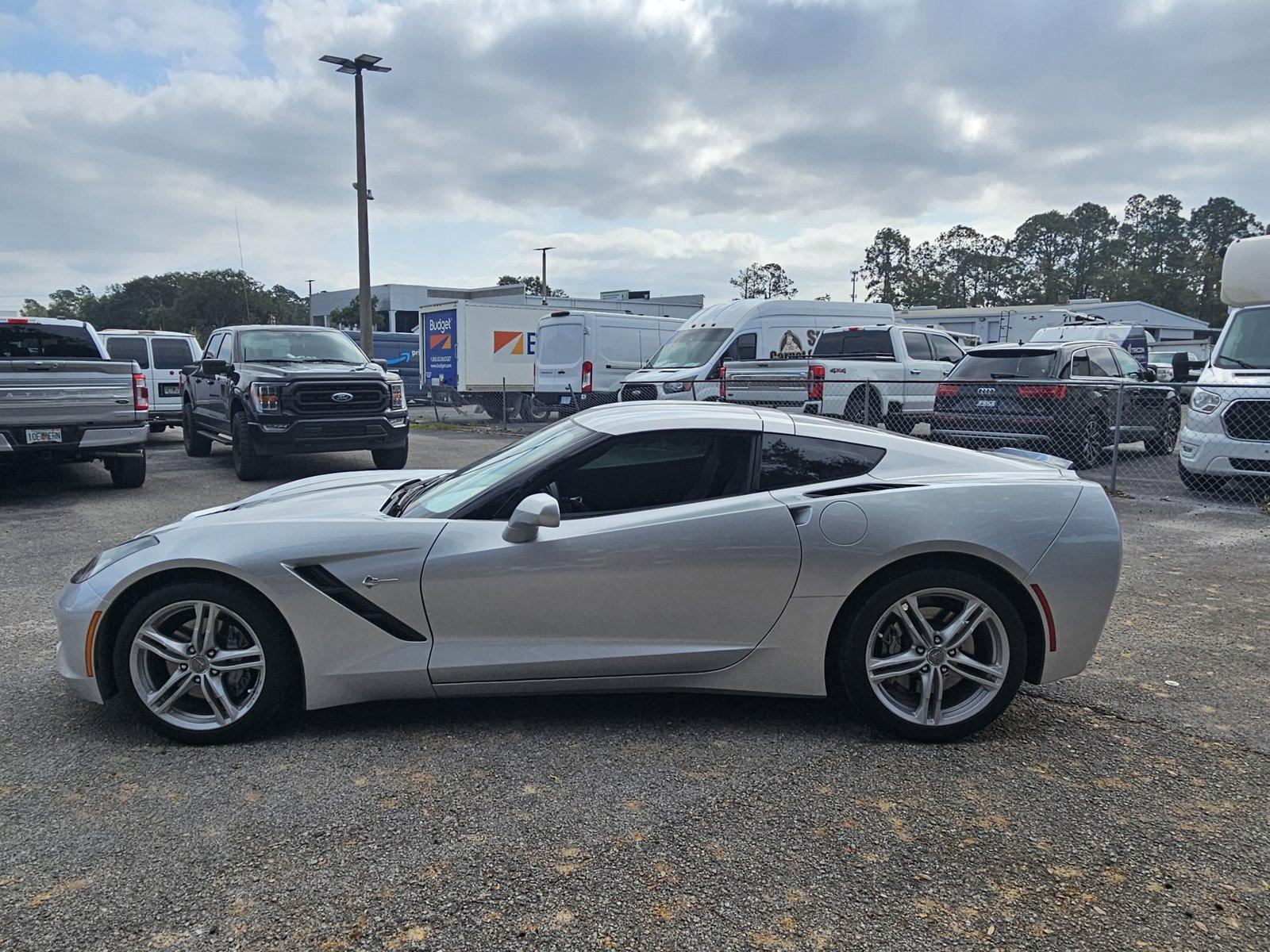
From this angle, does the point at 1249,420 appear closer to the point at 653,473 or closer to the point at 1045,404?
the point at 1045,404

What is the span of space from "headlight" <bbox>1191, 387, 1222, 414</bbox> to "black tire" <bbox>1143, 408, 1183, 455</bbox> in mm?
3135

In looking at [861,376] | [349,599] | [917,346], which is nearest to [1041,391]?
[861,376]

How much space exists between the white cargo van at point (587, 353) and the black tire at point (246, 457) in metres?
8.62

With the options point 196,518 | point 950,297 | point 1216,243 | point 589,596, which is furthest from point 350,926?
point 1216,243

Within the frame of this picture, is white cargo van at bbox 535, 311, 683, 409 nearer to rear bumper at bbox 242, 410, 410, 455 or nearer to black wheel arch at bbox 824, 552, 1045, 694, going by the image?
rear bumper at bbox 242, 410, 410, 455

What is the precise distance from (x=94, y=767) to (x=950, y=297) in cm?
10133

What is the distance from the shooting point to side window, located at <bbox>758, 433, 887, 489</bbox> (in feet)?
11.7

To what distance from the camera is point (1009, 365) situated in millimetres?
11852

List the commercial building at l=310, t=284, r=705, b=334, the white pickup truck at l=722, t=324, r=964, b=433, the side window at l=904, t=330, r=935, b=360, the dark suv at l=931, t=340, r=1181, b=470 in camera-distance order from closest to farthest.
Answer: the dark suv at l=931, t=340, r=1181, b=470
the white pickup truck at l=722, t=324, r=964, b=433
the side window at l=904, t=330, r=935, b=360
the commercial building at l=310, t=284, r=705, b=334

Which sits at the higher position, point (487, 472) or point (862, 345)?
point (862, 345)

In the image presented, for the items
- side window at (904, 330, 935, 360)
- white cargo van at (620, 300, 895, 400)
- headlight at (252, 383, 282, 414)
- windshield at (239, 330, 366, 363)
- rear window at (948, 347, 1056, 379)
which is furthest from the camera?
white cargo van at (620, 300, 895, 400)

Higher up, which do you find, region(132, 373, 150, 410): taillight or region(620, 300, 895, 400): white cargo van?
region(620, 300, 895, 400): white cargo van

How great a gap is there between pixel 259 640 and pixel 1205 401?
9.63 metres

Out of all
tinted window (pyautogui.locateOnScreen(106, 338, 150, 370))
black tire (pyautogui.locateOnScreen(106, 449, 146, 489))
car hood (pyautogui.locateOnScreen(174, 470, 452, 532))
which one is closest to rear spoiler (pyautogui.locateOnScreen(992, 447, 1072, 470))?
car hood (pyautogui.locateOnScreen(174, 470, 452, 532))
